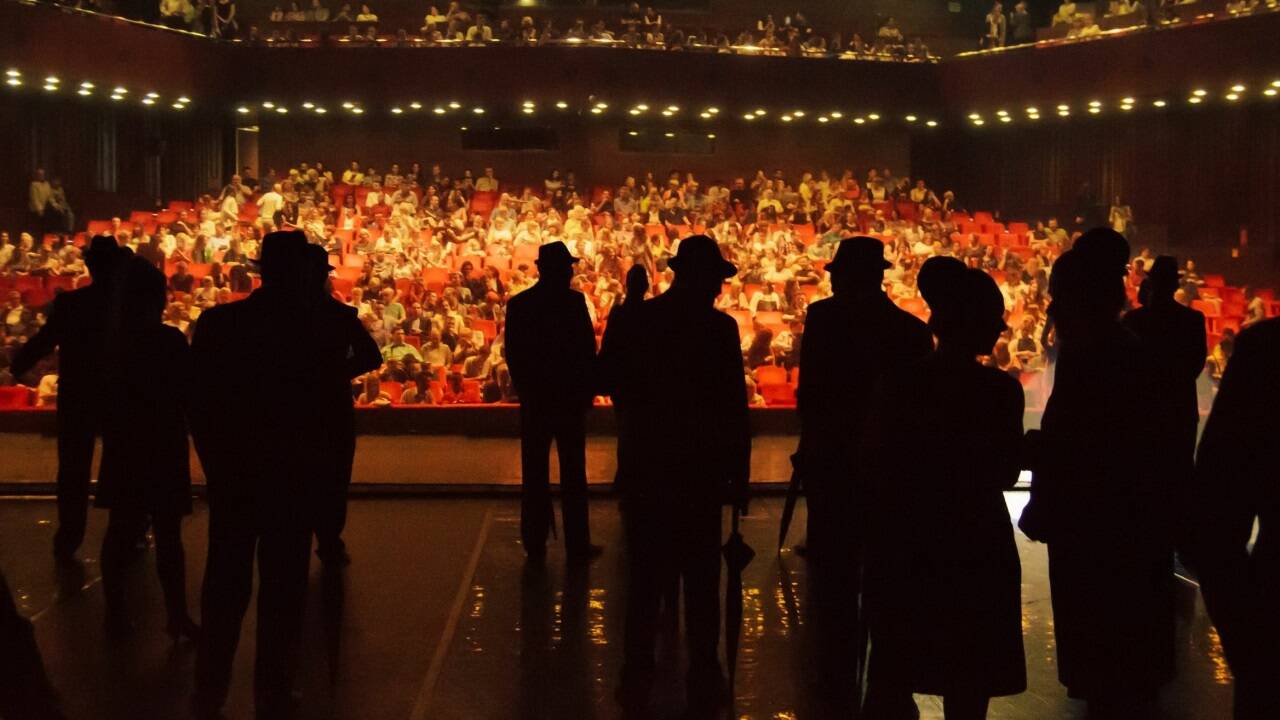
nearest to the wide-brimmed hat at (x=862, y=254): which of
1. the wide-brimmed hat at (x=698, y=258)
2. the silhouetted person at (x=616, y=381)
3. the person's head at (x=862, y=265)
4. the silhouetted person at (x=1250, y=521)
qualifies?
the person's head at (x=862, y=265)

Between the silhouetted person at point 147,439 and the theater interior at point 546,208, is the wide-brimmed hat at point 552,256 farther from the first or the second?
the silhouetted person at point 147,439

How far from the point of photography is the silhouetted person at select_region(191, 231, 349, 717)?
11.3 ft

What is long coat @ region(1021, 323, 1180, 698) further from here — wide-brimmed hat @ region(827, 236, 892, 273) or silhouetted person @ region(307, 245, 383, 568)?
silhouetted person @ region(307, 245, 383, 568)

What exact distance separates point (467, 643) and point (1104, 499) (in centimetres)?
A: 240

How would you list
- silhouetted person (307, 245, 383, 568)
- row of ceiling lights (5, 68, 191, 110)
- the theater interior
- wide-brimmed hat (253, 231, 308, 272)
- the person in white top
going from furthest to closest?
row of ceiling lights (5, 68, 191, 110) → the person in white top → the theater interior → silhouetted person (307, 245, 383, 568) → wide-brimmed hat (253, 231, 308, 272)

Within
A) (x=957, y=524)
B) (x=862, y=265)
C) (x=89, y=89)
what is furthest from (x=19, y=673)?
(x=89, y=89)

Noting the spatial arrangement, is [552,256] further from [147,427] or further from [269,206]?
[269,206]

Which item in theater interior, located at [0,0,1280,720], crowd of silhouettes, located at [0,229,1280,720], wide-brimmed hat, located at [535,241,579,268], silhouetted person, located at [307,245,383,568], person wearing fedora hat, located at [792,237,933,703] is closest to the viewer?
crowd of silhouettes, located at [0,229,1280,720]

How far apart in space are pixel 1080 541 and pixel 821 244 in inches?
526

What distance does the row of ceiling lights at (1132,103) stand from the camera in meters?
17.1

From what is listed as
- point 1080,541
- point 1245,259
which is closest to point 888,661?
point 1080,541

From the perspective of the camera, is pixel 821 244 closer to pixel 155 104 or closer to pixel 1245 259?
pixel 1245 259

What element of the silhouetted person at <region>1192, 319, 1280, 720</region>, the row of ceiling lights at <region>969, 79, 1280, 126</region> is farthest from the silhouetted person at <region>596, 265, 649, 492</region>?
the row of ceiling lights at <region>969, 79, 1280, 126</region>

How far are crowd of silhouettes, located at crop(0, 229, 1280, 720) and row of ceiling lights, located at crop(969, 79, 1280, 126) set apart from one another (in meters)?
13.6
